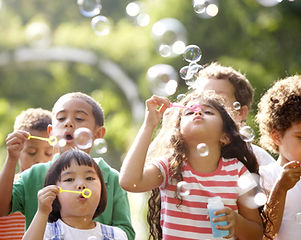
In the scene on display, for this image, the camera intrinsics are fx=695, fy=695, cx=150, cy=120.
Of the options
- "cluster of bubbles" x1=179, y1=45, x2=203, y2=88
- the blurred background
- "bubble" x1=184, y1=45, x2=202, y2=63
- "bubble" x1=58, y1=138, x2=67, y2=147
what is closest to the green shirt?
"bubble" x1=58, y1=138, x2=67, y2=147

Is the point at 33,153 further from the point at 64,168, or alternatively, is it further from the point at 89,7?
the point at 89,7

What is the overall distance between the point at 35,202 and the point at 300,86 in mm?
1279

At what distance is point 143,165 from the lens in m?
2.60

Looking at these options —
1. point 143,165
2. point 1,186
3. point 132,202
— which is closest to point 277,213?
point 143,165

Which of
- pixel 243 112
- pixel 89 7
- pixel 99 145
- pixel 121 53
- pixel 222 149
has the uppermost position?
pixel 121 53

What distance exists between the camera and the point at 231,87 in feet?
11.0

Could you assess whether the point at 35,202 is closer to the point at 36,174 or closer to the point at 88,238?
the point at 36,174

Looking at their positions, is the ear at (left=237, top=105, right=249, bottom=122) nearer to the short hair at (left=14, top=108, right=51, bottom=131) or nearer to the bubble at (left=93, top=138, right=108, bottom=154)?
the bubble at (left=93, top=138, right=108, bottom=154)

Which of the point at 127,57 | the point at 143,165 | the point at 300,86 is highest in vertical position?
the point at 127,57

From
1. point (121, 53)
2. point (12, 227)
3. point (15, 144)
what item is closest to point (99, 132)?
point (15, 144)

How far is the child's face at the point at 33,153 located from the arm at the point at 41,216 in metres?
0.88

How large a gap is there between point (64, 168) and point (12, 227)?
640mm

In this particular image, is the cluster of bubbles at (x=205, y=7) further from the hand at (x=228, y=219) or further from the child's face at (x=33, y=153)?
the hand at (x=228, y=219)

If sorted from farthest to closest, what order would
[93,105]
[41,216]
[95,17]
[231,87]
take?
[95,17], [231,87], [93,105], [41,216]
